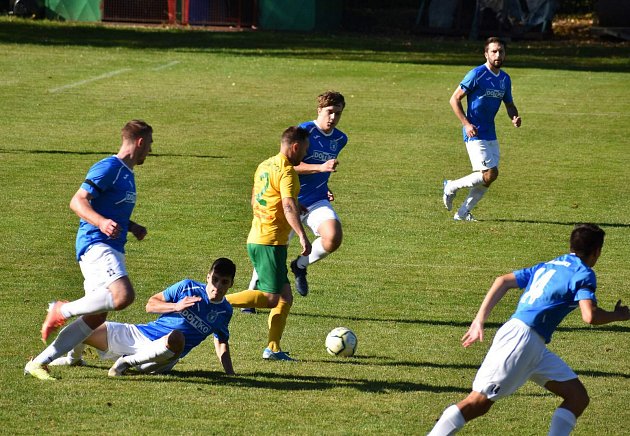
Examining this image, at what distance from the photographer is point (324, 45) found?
40312mm

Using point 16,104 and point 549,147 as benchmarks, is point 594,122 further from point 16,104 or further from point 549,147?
point 16,104

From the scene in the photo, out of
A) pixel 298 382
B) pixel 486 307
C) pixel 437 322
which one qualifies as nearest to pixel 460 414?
pixel 486 307

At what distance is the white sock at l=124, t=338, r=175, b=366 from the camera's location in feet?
29.7

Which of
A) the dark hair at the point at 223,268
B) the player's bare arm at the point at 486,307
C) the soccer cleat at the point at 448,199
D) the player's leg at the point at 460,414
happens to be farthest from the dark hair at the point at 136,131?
the soccer cleat at the point at 448,199

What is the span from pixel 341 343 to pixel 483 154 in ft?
23.7

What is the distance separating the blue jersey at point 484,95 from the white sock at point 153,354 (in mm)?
8587

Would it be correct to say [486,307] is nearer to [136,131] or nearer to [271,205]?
[271,205]

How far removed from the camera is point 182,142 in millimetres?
22312

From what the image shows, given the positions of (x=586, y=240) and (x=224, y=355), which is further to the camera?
(x=224, y=355)

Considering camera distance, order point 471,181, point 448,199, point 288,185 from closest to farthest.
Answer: point 288,185
point 471,181
point 448,199

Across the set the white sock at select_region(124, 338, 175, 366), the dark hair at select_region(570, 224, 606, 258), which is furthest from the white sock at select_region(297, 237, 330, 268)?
the dark hair at select_region(570, 224, 606, 258)

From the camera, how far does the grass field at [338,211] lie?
882 cm

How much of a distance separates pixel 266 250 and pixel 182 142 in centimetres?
1263

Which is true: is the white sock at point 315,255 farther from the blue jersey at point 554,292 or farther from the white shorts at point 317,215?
the blue jersey at point 554,292
